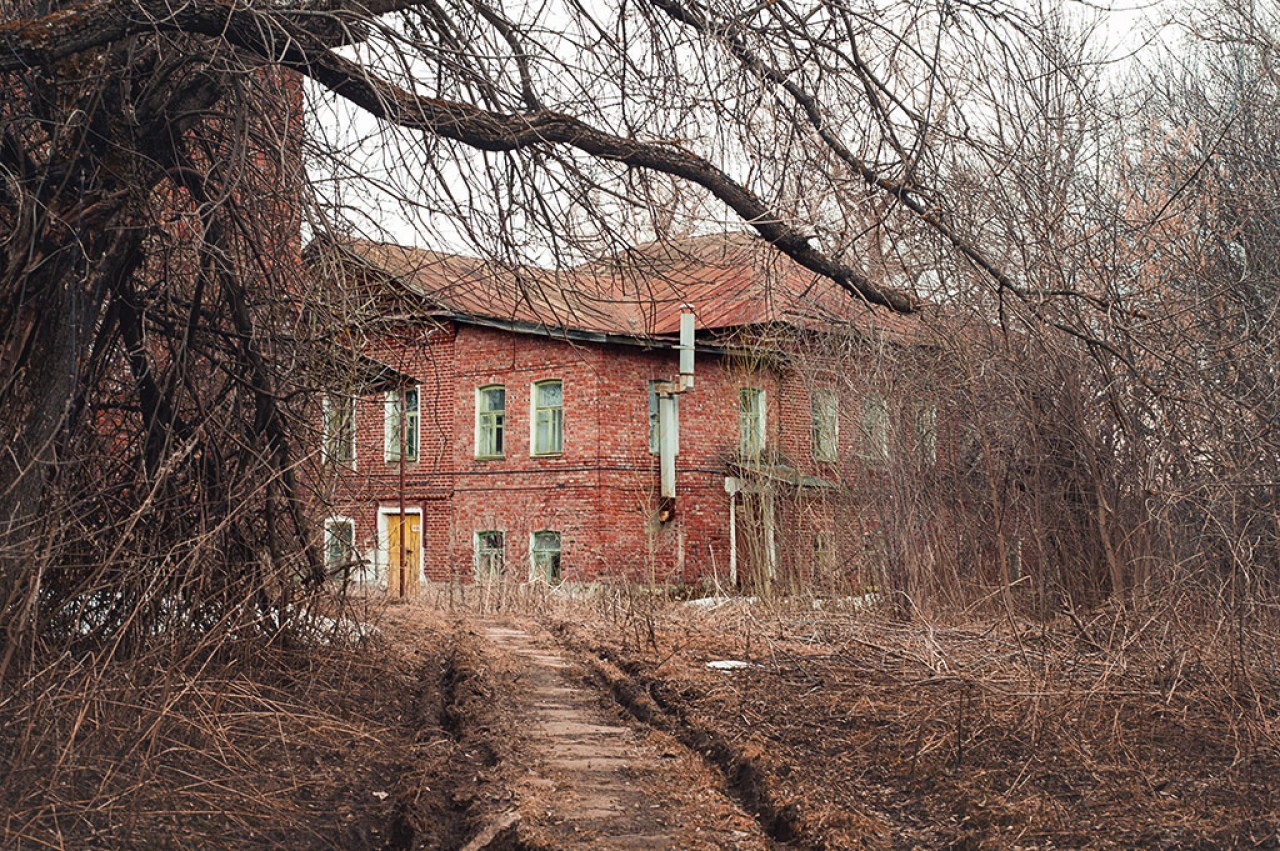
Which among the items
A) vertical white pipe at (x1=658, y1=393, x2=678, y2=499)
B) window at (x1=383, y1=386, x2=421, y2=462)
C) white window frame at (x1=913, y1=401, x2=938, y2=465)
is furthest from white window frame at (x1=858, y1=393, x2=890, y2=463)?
window at (x1=383, y1=386, x2=421, y2=462)

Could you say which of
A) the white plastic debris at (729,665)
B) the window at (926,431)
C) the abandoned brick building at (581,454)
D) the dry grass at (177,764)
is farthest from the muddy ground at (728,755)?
the abandoned brick building at (581,454)

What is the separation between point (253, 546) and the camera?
Answer: 731 cm

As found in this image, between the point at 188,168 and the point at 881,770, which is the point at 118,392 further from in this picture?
the point at 881,770

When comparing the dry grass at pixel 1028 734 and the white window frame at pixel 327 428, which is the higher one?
the white window frame at pixel 327 428

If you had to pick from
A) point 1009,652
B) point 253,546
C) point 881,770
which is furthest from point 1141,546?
point 253,546

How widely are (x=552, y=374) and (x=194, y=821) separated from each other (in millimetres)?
20054

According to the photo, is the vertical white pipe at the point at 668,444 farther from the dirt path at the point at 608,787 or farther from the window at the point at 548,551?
the dirt path at the point at 608,787

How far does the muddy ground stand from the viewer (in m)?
5.15

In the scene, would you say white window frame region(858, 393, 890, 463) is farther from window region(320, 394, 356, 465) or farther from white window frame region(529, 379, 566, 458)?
white window frame region(529, 379, 566, 458)

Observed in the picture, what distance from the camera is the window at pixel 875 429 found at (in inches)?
541

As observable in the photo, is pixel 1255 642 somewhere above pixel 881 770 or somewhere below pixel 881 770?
above

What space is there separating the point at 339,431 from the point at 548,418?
16931 millimetres

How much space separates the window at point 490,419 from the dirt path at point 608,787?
1664 centimetres

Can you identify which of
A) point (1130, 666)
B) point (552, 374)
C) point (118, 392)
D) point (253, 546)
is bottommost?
point (1130, 666)
